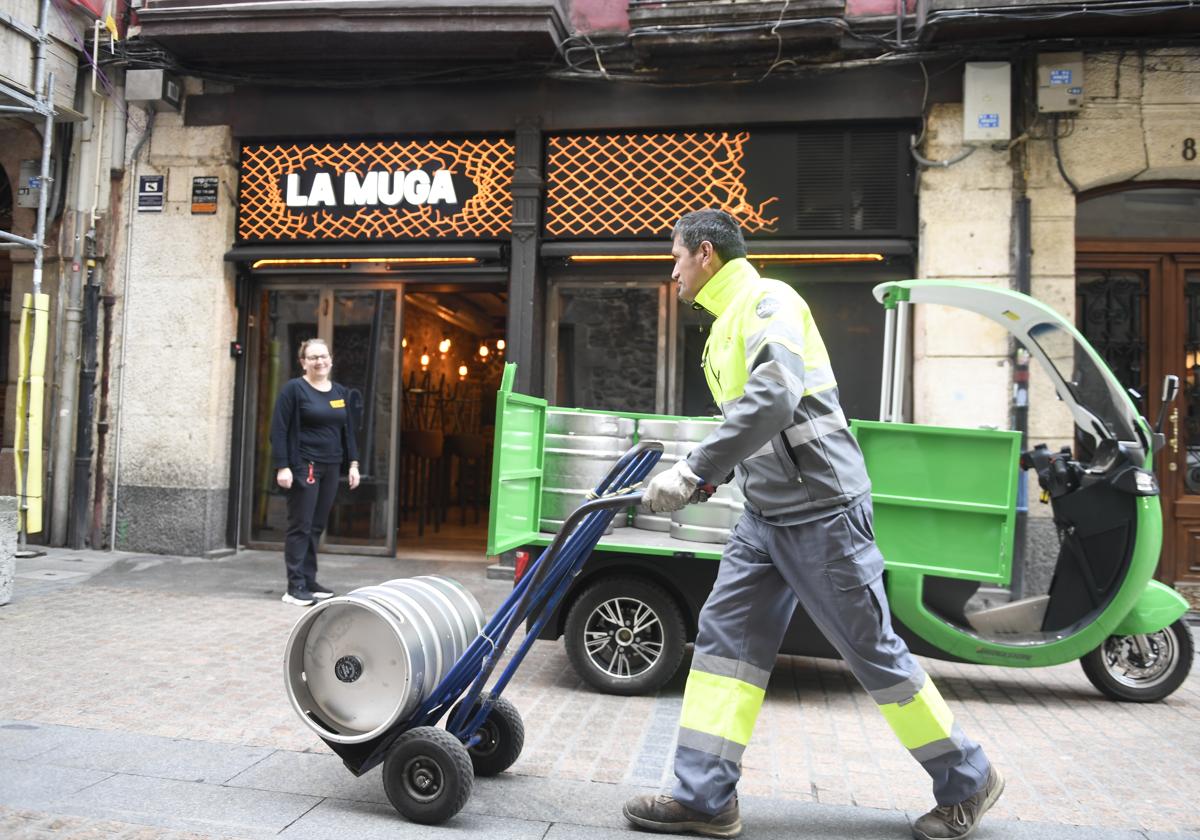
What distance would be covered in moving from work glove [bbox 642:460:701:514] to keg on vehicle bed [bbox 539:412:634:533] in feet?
8.71

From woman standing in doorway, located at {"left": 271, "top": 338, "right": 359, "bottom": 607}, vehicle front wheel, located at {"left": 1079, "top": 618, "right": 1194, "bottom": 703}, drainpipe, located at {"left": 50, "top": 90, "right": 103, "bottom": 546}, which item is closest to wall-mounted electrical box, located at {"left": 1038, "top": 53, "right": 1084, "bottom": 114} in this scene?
vehicle front wheel, located at {"left": 1079, "top": 618, "right": 1194, "bottom": 703}

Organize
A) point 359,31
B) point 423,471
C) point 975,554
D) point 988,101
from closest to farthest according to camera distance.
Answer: point 975,554, point 988,101, point 359,31, point 423,471

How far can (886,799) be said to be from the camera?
3.65m

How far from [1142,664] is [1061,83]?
4.99m

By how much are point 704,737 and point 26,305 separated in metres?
7.79

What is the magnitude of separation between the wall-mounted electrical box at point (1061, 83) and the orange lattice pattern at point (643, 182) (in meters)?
2.36

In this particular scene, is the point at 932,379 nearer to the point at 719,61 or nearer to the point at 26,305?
the point at 719,61

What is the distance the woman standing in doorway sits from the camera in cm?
720

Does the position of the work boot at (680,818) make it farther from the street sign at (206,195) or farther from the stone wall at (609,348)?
the street sign at (206,195)

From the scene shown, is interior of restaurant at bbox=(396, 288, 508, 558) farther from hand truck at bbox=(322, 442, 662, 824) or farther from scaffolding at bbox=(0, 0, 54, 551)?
hand truck at bbox=(322, 442, 662, 824)

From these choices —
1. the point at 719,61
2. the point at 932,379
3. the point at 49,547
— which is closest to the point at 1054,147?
the point at 932,379

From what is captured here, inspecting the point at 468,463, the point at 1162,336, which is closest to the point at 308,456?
the point at 1162,336

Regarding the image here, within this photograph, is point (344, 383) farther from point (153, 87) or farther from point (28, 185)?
point (28, 185)

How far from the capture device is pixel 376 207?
9406 millimetres
